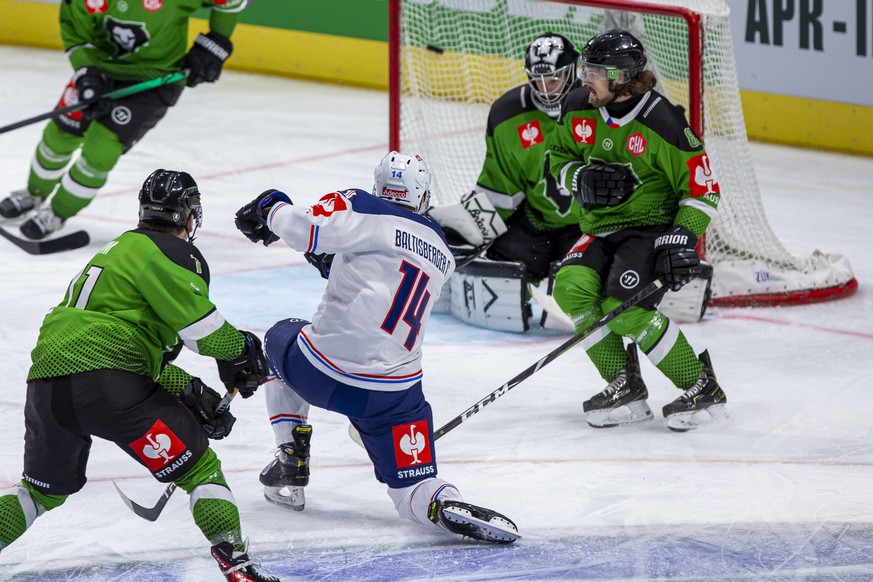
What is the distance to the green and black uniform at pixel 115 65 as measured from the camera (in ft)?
20.6

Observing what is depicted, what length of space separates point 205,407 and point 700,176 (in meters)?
1.75

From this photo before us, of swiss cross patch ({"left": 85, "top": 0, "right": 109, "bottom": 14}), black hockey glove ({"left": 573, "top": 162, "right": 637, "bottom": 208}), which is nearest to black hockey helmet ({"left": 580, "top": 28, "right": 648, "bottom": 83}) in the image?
black hockey glove ({"left": 573, "top": 162, "right": 637, "bottom": 208})

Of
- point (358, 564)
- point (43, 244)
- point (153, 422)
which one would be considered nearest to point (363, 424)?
point (358, 564)

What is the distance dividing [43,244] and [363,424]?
319 centimetres

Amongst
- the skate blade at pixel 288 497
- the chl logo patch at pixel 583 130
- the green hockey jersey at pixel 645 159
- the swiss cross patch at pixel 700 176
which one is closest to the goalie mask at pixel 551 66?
the green hockey jersey at pixel 645 159

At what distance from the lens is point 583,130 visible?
4488 mm

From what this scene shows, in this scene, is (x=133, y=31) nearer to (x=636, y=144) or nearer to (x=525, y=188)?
(x=525, y=188)

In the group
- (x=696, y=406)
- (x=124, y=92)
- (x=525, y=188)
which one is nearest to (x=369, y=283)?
(x=696, y=406)

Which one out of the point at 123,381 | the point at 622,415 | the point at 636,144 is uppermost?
the point at 123,381

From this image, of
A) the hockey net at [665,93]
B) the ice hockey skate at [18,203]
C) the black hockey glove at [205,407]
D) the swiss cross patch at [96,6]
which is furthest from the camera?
the ice hockey skate at [18,203]

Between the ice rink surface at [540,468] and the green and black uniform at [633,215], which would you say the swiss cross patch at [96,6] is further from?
the green and black uniform at [633,215]

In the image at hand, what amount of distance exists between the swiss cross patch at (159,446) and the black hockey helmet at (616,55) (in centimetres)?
184

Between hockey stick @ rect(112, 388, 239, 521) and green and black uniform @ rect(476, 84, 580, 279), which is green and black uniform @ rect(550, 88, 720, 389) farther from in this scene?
hockey stick @ rect(112, 388, 239, 521)

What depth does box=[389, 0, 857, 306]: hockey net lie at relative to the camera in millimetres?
5492
